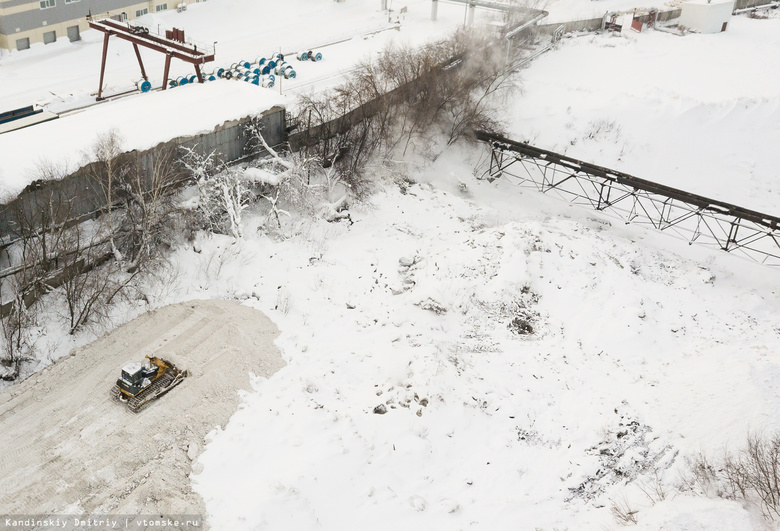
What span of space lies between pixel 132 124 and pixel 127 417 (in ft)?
49.7

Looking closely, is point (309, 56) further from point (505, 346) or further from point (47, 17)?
point (505, 346)

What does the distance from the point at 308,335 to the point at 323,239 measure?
7.67 meters

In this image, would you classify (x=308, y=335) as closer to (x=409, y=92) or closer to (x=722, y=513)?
(x=722, y=513)

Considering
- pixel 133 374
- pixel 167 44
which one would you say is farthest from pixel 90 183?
pixel 167 44

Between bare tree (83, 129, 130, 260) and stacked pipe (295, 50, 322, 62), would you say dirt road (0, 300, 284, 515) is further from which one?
stacked pipe (295, 50, 322, 62)

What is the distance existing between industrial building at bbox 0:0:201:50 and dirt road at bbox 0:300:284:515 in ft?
118

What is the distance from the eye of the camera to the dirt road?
18.7m

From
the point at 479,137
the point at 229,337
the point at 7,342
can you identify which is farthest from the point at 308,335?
the point at 479,137

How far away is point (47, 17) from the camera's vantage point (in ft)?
165

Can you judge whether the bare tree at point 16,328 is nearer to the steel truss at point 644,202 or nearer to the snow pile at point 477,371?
the snow pile at point 477,371

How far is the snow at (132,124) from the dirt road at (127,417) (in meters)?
7.83

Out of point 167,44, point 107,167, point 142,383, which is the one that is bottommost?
point 142,383

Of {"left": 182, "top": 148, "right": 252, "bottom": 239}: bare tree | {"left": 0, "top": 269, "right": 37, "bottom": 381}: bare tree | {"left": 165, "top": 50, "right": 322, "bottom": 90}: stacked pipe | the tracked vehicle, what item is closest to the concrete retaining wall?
{"left": 182, "top": 148, "right": 252, "bottom": 239}: bare tree

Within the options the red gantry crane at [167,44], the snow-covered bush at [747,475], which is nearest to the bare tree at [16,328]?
the red gantry crane at [167,44]
